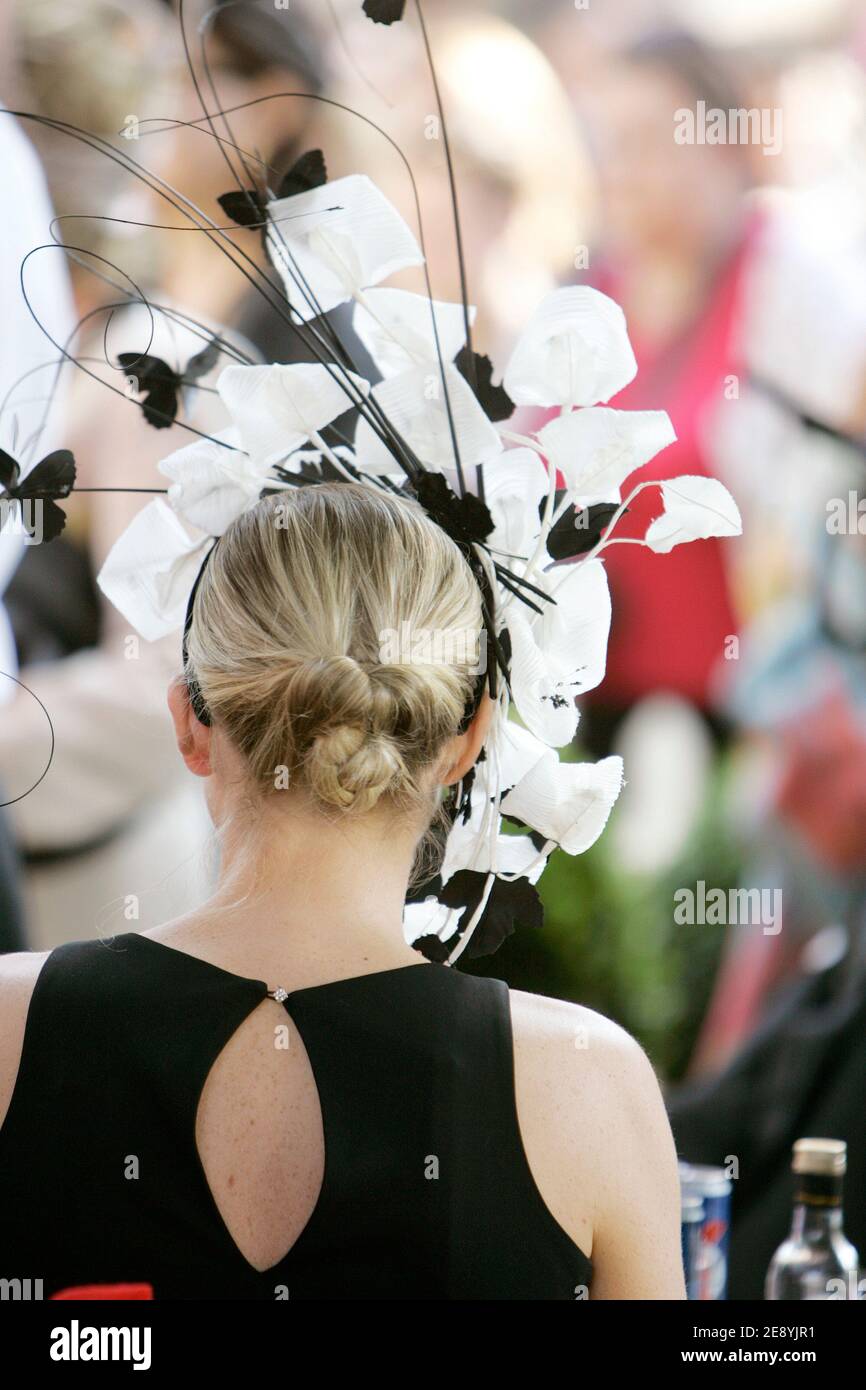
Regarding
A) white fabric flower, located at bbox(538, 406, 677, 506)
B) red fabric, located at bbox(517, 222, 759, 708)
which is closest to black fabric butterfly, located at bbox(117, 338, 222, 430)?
white fabric flower, located at bbox(538, 406, 677, 506)

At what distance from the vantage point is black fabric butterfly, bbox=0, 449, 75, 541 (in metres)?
0.94

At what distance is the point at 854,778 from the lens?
7.23 feet

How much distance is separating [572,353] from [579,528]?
11 cm

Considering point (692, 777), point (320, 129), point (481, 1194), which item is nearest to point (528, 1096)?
point (481, 1194)

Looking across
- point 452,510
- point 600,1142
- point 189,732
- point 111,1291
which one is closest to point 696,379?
point 452,510

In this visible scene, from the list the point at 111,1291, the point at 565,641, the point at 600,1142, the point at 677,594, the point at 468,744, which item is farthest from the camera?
the point at 677,594

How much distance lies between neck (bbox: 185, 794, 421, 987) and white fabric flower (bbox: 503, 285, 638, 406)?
12.3 inches

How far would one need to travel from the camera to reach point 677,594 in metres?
2.17

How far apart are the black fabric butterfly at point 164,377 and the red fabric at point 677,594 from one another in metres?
1.20

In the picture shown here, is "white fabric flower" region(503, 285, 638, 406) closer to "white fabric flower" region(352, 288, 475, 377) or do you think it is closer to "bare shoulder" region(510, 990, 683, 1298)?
"white fabric flower" region(352, 288, 475, 377)

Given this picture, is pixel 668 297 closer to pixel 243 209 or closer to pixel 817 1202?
pixel 243 209

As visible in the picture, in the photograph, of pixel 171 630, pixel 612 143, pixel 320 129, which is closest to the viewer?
pixel 171 630
